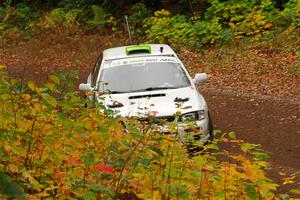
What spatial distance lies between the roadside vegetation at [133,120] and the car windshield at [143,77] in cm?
108

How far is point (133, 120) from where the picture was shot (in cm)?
595

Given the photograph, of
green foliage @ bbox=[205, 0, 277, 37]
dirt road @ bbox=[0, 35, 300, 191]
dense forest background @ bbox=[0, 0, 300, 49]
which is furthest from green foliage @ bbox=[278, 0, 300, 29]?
dirt road @ bbox=[0, 35, 300, 191]

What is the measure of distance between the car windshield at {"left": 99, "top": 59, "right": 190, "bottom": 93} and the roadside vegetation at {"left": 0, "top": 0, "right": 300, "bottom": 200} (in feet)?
3.53

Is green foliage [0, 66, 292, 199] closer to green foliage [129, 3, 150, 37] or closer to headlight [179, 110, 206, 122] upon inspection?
headlight [179, 110, 206, 122]

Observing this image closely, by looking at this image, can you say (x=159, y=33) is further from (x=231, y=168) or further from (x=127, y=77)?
(x=231, y=168)

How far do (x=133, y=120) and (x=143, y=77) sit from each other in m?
3.37

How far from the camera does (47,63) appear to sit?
21.1 m

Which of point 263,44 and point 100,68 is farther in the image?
point 263,44

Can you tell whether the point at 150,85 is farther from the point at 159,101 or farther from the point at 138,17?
the point at 138,17

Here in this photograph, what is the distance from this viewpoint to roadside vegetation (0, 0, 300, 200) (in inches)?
152

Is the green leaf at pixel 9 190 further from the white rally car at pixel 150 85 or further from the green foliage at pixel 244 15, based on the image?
the green foliage at pixel 244 15

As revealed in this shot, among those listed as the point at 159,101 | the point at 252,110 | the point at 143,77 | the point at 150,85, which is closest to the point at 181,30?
the point at 252,110

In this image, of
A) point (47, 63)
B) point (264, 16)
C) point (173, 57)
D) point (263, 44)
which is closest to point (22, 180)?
point (173, 57)

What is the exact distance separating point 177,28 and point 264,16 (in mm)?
3681
